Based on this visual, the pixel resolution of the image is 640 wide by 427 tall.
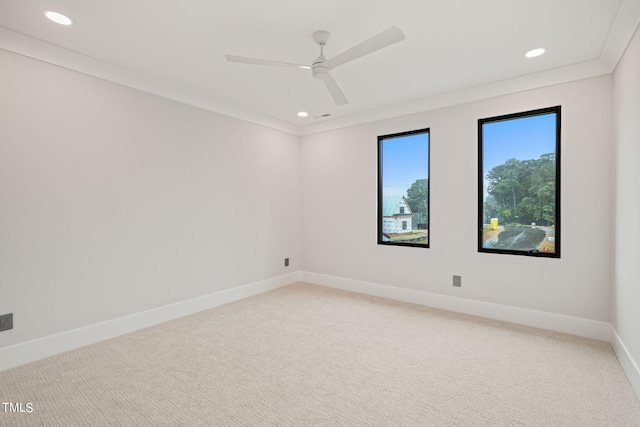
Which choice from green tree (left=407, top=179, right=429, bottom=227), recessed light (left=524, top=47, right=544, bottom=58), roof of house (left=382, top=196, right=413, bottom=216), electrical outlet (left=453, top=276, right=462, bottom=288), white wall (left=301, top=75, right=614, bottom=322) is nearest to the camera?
recessed light (left=524, top=47, right=544, bottom=58)

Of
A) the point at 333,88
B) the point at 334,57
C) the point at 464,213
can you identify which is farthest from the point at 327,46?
the point at 464,213

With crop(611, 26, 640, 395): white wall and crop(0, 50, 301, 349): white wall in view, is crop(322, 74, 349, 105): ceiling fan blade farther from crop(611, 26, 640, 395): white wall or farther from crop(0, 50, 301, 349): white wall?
crop(611, 26, 640, 395): white wall

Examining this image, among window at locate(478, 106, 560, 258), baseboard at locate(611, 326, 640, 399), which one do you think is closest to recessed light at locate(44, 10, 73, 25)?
window at locate(478, 106, 560, 258)

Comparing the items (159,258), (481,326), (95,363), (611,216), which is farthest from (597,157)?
(95,363)

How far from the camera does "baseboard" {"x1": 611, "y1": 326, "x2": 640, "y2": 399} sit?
2.05 meters

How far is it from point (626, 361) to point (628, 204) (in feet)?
3.79

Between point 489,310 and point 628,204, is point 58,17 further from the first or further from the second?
point 489,310

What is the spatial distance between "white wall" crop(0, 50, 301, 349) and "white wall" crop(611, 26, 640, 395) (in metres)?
3.83

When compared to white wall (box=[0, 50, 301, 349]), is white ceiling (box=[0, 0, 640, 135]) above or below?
above

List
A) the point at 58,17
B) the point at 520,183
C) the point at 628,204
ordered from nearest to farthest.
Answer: the point at 58,17 → the point at 628,204 → the point at 520,183

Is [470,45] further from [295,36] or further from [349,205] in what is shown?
[349,205]

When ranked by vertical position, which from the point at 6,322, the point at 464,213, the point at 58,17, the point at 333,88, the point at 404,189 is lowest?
the point at 6,322

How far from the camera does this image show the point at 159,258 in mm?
3340

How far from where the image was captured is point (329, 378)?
2234mm
